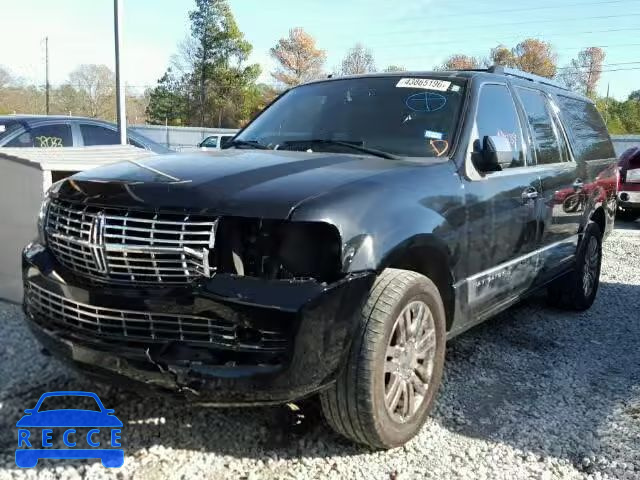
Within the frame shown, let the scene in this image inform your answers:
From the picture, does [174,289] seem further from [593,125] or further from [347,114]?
[593,125]

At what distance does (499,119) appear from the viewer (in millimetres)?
4152

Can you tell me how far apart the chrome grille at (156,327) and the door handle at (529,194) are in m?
2.37

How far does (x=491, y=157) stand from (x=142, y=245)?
2052 mm

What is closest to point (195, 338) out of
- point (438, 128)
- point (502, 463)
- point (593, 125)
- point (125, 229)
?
point (125, 229)

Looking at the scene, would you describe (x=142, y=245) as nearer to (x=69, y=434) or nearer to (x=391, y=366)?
(x=69, y=434)

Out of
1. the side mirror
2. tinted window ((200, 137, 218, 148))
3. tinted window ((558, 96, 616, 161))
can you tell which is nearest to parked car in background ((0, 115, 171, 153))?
tinted window ((200, 137, 218, 148))

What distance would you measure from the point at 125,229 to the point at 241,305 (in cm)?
62

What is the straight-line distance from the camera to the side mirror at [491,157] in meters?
3.60

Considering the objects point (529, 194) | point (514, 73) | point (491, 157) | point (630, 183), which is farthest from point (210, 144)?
point (630, 183)

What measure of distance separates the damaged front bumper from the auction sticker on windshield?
5.82 ft

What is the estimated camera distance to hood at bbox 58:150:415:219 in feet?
8.48

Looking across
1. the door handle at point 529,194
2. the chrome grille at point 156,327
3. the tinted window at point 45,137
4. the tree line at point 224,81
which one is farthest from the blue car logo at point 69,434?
the tree line at point 224,81

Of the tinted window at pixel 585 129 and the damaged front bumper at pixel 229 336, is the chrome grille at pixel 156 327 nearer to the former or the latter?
the damaged front bumper at pixel 229 336

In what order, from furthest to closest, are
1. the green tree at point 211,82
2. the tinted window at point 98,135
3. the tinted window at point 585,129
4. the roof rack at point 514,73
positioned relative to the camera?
the green tree at point 211,82 < the tinted window at point 98,135 < the tinted window at point 585,129 < the roof rack at point 514,73
